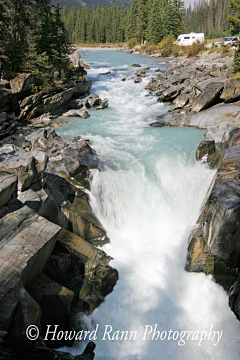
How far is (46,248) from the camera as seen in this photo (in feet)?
17.9

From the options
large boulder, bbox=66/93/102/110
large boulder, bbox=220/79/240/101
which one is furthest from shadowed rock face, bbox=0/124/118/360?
large boulder, bbox=220/79/240/101

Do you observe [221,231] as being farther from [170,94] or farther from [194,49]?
[194,49]

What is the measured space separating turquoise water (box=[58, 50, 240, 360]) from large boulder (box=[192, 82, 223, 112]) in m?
2.95

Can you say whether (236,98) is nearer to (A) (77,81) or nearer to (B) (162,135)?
(B) (162,135)

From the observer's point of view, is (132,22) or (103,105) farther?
(132,22)

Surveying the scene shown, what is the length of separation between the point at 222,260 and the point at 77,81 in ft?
65.0

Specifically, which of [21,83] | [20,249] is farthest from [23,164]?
[21,83]

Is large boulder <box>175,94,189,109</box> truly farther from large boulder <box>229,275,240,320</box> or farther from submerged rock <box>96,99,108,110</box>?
large boulder <box>229,275,240,320</box>

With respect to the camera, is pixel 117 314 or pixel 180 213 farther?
pixel 180 213

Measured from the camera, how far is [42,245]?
5203 millimetres

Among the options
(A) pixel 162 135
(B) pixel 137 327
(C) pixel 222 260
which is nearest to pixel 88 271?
(B) pixel 137 327

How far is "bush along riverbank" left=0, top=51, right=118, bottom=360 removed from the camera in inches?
173

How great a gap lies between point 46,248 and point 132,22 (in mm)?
88390

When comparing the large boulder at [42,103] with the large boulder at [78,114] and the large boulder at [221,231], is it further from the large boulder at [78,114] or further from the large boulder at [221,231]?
the large boulder at [221,231]
